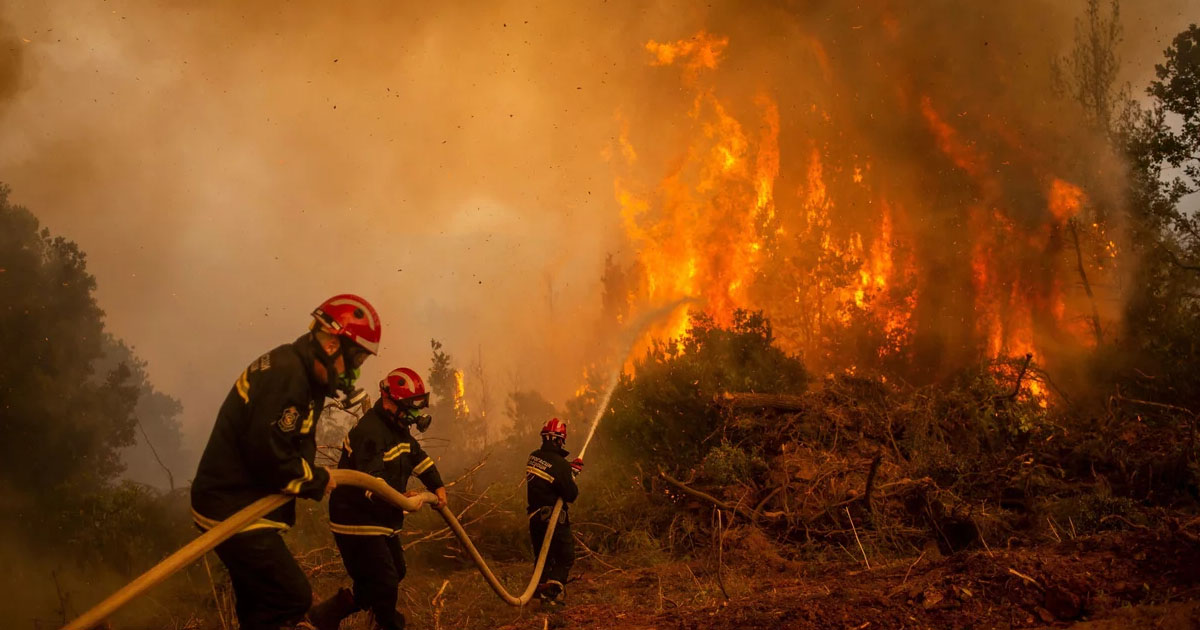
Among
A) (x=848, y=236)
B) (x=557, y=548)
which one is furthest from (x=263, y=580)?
(x=848, y=236)

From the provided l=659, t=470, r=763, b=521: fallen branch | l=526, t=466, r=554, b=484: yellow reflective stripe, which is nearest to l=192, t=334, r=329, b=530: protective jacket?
l=526, t=466, r=554, b=484: yellow reflective stripe

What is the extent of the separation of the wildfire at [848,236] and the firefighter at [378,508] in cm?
1635

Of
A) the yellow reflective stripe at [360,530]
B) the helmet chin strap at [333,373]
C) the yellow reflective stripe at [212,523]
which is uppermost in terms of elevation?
the helmet chin strap at [333,373]

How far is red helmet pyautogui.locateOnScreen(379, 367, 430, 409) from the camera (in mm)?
6453

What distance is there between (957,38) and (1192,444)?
17.9 meters

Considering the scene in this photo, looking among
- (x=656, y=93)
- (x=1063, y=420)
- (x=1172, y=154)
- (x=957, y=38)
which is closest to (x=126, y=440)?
(x=656, y=93)

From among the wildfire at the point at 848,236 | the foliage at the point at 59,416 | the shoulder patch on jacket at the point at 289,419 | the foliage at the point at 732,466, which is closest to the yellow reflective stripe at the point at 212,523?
the shoulder patch on jacket at the point at 289,419

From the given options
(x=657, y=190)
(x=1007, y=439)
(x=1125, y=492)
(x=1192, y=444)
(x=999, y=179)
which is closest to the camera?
(x=1192, y=444)

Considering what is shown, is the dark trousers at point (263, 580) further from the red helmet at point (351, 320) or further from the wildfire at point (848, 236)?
the wildfire at point (848, 236)

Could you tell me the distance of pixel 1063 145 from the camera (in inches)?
850

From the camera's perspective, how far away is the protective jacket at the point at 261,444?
4332 millimetres

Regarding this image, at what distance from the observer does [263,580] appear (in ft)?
14.6

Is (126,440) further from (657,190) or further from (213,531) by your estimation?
(213,531)

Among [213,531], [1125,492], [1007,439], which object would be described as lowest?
[213,531]
